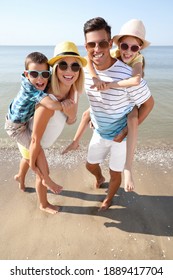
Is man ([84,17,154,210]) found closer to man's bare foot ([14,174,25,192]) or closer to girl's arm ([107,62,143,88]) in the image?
girl's arm ([107,62,143,88])

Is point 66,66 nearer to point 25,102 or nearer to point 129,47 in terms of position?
point 25,102

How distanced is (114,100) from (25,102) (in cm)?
104

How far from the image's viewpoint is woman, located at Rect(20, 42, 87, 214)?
2666mm

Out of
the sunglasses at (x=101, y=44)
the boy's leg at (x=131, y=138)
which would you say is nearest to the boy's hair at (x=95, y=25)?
the sunglasses at (x=101, y=44)

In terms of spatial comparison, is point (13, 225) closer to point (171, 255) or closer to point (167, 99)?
point (171, 255)

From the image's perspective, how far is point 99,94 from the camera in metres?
2.99

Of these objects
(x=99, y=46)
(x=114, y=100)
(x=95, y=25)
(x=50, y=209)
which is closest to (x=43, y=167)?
(x=50, y=209)

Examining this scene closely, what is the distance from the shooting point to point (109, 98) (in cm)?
295

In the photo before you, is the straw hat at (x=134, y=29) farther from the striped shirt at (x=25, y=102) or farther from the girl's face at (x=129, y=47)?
the striped shirt at (x=25, y=102)

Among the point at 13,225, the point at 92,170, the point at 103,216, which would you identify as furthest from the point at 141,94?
the point at 13,225

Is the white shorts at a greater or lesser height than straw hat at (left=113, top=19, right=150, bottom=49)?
lesser

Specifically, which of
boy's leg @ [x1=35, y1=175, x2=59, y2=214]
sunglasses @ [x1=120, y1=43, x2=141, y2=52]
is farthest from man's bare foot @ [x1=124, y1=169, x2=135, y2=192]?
sunglasses @ [x1=120, y1=43, x2=141, y2=52]

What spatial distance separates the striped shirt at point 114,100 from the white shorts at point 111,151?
120 millimetres

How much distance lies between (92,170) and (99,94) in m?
1.49
